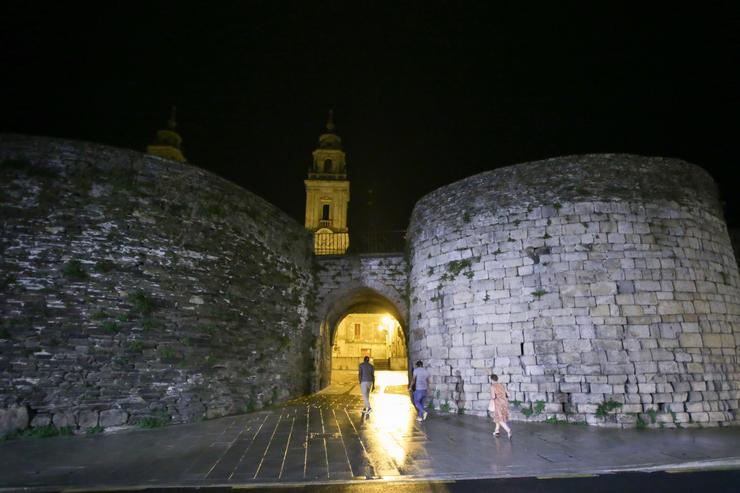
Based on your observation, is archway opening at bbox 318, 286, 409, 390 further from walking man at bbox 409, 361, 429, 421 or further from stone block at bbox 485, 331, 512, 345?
stone block at bbox 485, 331, 512, 345

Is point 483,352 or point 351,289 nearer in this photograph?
point 483,352

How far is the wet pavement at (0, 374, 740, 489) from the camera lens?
5.02 m

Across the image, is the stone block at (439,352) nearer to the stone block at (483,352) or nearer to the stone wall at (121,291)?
the stone block at (483,352)

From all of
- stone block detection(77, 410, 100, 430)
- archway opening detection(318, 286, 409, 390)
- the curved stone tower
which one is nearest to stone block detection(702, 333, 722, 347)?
the curved stone tower

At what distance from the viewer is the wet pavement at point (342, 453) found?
502cm

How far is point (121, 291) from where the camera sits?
8609 mm

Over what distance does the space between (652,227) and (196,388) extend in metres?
11.3

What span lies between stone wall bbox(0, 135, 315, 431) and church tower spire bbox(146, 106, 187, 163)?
24.6 meters

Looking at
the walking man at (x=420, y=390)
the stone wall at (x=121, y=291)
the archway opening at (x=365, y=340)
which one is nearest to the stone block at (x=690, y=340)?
the walking man at (x=420, y=390)

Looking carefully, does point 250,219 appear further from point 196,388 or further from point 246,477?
point 246,477

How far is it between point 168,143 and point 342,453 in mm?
32636

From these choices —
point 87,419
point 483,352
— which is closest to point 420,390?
point 483,352

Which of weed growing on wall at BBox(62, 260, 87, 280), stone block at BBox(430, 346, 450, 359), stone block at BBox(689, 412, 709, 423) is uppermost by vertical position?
weed growing on wall at BBox(62, 260, 87, 280)

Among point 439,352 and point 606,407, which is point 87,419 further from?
point 606,407
